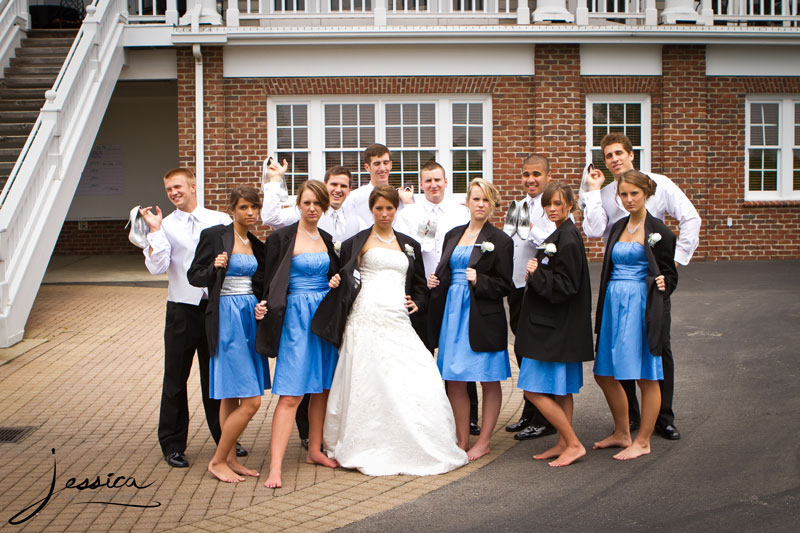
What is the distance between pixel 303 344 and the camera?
215 inches

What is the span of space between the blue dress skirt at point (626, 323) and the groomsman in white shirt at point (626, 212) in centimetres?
36

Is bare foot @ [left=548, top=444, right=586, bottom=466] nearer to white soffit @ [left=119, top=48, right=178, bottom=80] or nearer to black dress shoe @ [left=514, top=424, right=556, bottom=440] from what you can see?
black dress shoe @ [left=514, top=424, right=556, bottom=440]

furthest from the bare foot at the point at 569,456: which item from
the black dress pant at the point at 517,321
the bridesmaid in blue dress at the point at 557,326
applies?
the black dress pant at the point at 517,321

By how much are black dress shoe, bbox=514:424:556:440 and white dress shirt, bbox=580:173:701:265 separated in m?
1.46

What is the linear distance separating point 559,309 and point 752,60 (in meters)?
11.5

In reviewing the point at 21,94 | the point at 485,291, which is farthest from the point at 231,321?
the point at 21,94

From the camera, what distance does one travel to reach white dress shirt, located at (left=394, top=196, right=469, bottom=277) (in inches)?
253

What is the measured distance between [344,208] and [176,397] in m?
1.89

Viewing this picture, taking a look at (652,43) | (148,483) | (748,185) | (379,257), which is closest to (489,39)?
(652,43)

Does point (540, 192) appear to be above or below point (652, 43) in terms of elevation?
below

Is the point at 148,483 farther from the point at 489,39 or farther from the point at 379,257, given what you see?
the point at 489,39

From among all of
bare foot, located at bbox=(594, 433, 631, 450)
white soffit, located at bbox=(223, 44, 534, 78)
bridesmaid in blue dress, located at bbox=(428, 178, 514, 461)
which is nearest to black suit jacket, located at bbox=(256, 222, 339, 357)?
bridesmaid in blue dress, located at bbox=(428, 178, 514, 461)

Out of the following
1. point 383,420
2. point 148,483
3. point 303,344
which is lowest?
point 148,483

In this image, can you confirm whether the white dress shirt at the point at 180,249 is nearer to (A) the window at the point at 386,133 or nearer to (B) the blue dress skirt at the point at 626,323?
(B) the blue dress skirt at the point at 626,323
